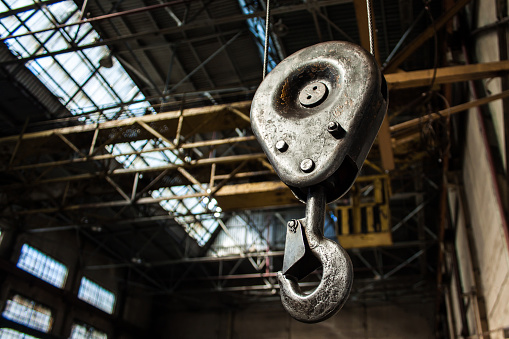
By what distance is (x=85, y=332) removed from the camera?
1958 cm

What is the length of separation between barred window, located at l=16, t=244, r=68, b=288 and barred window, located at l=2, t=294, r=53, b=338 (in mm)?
978

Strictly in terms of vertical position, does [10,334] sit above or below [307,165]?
above

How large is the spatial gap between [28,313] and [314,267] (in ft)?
58.4

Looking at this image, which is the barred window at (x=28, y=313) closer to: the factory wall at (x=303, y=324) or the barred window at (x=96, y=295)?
the barred window at (x=96, y=295)

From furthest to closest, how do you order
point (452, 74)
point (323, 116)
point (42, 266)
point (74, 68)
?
1. point (42, 266)
2. point (74, 68)
3. point (452, 74)
4. point (323, 116)

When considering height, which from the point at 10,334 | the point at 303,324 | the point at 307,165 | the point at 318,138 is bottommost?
the point at 307,165

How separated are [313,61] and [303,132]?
31cm

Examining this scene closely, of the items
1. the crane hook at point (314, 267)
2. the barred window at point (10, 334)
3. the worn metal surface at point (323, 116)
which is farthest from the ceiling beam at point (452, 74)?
the barred window at point (10, 334)

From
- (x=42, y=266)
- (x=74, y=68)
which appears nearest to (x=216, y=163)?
(x=74, y=68)

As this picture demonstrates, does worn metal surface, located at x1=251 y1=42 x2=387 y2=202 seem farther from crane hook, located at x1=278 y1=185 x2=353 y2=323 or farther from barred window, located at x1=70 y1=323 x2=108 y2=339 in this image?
barred window, located at x1=70 y1=323 x2=108 y2=339

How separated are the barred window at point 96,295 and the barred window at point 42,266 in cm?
125

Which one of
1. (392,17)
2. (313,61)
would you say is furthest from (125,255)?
(313,61)

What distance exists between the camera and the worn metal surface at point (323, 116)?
1.56 meters

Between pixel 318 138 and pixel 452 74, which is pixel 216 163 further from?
pixel 318 138
